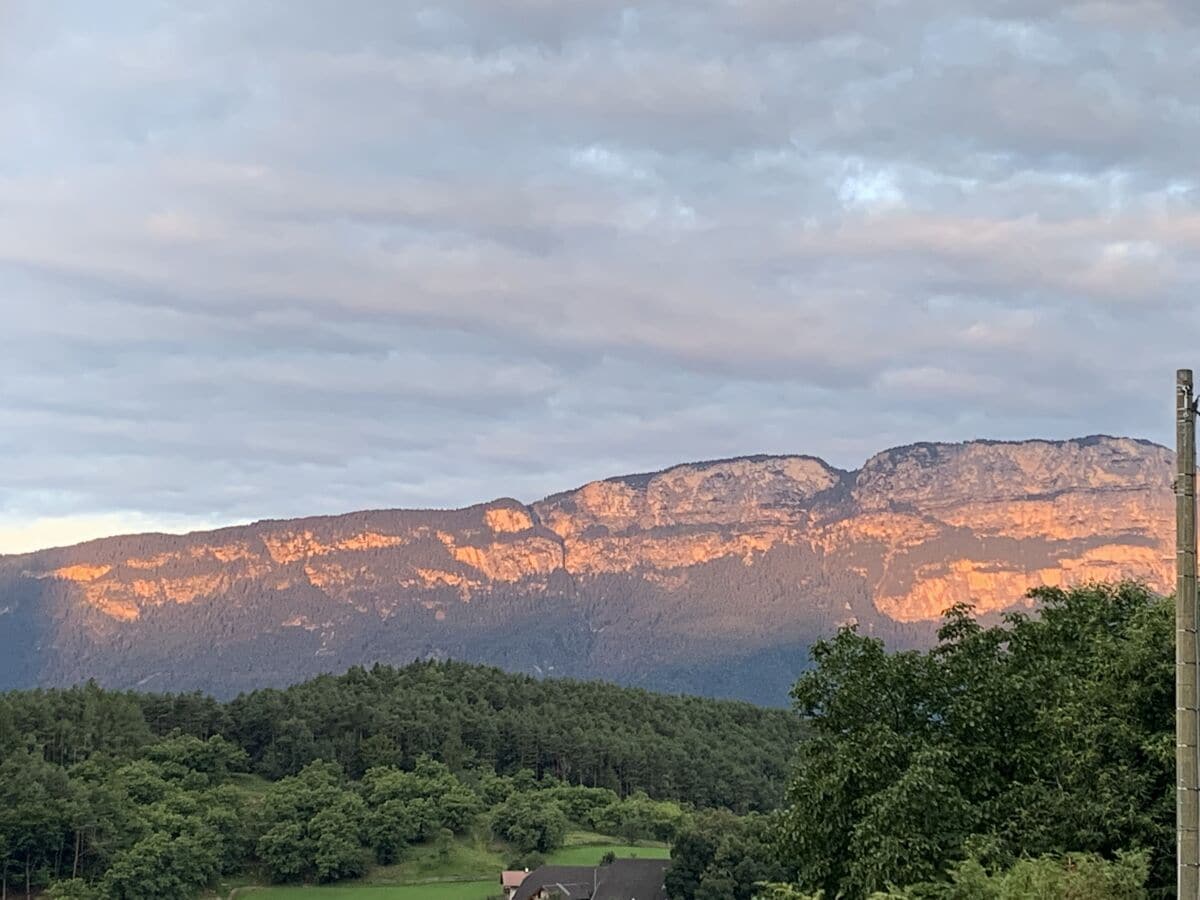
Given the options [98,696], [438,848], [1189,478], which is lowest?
[438,848]

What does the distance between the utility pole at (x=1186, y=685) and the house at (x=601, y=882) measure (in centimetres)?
9166

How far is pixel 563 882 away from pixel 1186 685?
101034 millimetres

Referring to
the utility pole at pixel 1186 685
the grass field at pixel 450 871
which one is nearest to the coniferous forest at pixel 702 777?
the grass field at pixel 450 871

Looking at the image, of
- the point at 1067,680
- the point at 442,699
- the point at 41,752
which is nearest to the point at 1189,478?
the point at 1067,680

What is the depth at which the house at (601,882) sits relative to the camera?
106938mm

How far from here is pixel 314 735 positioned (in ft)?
563

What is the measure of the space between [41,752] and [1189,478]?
138 meters

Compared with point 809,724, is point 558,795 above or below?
below

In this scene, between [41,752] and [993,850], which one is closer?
[993,850]

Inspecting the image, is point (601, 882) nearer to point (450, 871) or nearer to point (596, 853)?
point (450, 871)

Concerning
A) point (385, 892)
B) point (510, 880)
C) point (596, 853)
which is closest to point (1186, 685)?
point (510, 880)

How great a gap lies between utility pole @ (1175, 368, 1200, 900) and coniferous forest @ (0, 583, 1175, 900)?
7.02 meters

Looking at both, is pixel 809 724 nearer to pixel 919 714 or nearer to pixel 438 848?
pixel 919 714

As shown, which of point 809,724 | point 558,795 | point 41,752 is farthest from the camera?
point 558,795
